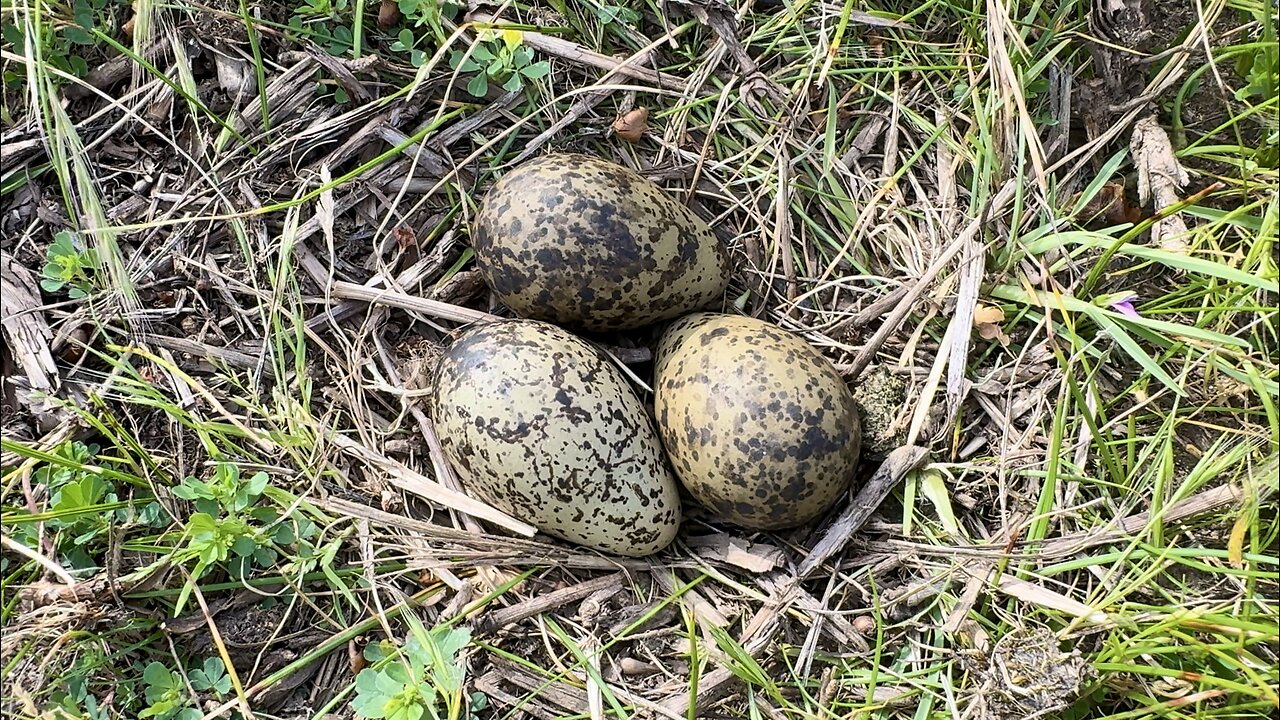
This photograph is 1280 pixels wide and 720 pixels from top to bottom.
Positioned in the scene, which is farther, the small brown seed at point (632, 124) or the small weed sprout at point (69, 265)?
the small brown seed at point (632, 124)

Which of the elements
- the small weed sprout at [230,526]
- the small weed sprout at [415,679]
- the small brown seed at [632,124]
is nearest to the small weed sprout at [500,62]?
the small brown seed at [632,124]

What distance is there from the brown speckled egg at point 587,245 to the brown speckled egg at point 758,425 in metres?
0.16

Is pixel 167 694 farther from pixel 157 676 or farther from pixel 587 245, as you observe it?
pixel 587 245

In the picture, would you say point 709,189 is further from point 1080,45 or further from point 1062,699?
point 1062,699

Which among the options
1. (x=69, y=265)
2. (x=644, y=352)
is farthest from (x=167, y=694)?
(x=644, y=352)

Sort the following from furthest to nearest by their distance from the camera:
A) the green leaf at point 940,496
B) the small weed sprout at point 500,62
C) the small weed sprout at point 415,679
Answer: the small weed sprout at point 500,62 < the green leaf at point 940,496 < the small weed sprout at point 415,679

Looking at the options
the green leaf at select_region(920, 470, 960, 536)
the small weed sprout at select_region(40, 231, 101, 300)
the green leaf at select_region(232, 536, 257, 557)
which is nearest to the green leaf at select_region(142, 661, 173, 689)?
the green leaf at select_region(232, 536, 257, 557)

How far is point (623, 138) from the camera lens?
7.02 feet

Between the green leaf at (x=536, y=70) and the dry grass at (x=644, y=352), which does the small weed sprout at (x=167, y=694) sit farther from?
the green leaf at (x=536, y=70)

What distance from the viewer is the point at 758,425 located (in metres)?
1.79

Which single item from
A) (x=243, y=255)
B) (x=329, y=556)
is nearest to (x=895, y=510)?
(x=329, y=556)

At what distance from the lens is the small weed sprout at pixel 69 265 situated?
192 cm

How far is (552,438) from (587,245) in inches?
17.0

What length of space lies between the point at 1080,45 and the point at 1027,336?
2.30ft
